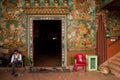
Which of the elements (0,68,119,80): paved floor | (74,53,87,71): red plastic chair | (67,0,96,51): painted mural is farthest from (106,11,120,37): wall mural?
(0,68,119,80): paved floor

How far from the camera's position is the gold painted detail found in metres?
13.6

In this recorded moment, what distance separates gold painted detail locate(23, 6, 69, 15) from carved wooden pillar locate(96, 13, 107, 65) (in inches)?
75.7

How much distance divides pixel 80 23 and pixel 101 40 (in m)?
1.51

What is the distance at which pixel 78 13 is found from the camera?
13.8 m

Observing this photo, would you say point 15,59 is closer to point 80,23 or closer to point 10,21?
point 10,21

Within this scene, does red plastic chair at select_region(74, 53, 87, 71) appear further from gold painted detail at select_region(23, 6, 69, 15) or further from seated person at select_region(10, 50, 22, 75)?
seated person at select_region(10, 50, 22, 75)

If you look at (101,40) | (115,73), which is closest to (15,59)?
(101,40)

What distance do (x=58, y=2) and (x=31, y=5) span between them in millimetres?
1505

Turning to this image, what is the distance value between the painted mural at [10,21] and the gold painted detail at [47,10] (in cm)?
46

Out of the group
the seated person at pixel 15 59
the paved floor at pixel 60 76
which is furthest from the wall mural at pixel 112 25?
the seated person at pixel 15 59

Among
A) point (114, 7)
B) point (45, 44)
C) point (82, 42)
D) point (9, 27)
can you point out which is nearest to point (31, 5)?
point (9, 27)

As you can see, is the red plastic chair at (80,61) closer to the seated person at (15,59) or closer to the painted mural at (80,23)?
the painted mural at (80,23)

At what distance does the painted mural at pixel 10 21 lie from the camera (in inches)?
540

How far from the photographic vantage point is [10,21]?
13.7m
